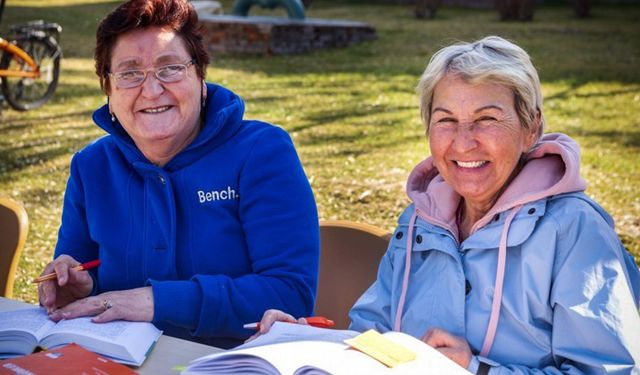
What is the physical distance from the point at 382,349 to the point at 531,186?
671 millimetres

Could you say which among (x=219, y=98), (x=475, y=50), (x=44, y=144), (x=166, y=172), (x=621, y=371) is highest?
(x=475, y=50)

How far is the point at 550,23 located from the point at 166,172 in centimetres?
1566

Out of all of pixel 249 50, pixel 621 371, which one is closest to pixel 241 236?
pixel 621 371

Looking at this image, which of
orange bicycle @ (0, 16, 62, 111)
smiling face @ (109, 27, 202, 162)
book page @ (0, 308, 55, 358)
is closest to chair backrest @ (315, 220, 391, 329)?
smiling face @ (109, 27, 202, 162)

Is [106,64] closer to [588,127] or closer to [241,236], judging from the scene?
[241,236]

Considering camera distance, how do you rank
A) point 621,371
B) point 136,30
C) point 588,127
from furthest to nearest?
point 588,127, point 136,30, point 621,371

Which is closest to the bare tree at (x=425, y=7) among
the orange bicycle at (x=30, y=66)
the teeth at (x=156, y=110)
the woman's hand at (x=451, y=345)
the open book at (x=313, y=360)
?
the orange bicycle at (x=30, y=66)

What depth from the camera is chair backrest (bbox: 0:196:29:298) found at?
301 centimetres

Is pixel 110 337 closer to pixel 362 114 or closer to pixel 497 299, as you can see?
pixel 497 299

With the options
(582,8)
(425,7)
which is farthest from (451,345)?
(582,8)

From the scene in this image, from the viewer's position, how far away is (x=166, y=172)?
8.41 feet

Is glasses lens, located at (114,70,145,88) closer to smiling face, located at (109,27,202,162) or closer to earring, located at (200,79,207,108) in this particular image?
smiling face, located at (109,27,202,162)

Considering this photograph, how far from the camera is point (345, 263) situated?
277 centimetres

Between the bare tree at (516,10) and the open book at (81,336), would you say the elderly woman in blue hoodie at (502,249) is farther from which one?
the bare tree at (516,10)
